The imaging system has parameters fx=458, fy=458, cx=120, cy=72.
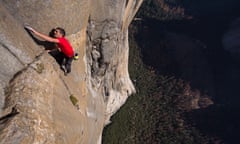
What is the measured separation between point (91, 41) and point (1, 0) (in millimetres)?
7846

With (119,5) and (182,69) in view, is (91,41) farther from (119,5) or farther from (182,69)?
(182,69)

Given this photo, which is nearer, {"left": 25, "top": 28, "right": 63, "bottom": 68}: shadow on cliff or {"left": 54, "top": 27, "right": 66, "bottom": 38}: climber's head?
{"left": 54, "top": 27, "right": 66, "bottom": 38}: climber's head

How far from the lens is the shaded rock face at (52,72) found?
15.5 metres

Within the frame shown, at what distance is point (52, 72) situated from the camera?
18328 millimetres

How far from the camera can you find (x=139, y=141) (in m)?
41.0

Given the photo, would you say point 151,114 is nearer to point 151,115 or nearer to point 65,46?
point 151,115

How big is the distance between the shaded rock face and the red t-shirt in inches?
26.9

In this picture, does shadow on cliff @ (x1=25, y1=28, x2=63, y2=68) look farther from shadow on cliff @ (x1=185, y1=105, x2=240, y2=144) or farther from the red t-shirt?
shadow on cliff @ (x1=185, y1=105, x2=240, y2=144)

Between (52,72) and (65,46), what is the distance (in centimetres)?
118

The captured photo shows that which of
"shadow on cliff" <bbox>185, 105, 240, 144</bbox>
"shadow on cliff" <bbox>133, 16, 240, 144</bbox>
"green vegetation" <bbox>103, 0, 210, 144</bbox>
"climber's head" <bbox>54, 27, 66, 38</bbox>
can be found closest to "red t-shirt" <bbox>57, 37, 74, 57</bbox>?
"climber's head" <bbox>54, 27, 66, 38</bbox>

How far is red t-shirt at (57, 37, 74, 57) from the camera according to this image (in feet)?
58.5

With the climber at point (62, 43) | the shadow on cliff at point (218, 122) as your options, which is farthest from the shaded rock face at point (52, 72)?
the shadow on cliff at point (218, 122)

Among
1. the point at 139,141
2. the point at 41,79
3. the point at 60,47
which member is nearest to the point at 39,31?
the point at 60,47

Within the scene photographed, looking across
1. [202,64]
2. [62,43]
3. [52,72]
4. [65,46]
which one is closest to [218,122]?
[202,64]
